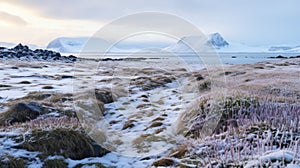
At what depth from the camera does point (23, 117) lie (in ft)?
42.0

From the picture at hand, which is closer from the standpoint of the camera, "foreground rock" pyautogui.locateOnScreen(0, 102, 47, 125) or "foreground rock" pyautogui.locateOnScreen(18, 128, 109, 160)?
"foreground rock" pyautogui.locateOnScreen(18, 128, 109, 160)

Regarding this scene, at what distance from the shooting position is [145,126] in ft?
41.3

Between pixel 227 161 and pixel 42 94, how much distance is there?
16756 millimetres

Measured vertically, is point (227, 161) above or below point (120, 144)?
above

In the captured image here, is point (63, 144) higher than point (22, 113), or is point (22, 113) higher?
point (22, 113)

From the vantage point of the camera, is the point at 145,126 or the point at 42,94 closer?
the point at 145,126

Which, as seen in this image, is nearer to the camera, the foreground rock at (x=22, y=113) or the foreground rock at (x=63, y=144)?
the foreground rock at (x=63, y=144)

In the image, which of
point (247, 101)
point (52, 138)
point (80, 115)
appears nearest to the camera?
point (52, 138)

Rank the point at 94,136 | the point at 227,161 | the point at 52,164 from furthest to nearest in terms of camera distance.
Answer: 1. the point at 94,136
2. the point at 52,164
3. the point at 227,161

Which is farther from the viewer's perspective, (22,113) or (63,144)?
(22,113)

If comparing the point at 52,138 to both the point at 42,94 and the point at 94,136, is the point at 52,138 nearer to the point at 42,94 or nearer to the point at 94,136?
the point at 94,136

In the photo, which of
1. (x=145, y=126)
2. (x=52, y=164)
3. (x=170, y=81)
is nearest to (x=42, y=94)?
(x=145, y=126)

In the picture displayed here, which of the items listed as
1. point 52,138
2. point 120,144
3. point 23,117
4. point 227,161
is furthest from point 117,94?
point 227,161

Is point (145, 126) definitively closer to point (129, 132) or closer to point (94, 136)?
point (129, 132)
